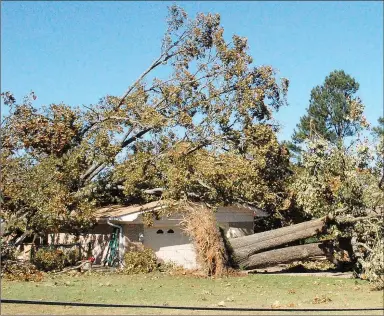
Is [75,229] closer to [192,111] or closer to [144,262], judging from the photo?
[144,262]

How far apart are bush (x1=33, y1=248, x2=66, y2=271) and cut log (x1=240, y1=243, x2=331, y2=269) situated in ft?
22.9

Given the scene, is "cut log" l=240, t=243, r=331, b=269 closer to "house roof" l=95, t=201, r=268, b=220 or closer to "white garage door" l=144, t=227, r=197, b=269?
"white garage door" l=144, t=227, r=197, b=269

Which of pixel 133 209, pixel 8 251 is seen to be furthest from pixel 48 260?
pixel 133 209

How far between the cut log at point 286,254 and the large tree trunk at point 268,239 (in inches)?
8.8

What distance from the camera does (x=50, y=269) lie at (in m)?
19.6

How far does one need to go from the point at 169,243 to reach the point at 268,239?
534 centimetres

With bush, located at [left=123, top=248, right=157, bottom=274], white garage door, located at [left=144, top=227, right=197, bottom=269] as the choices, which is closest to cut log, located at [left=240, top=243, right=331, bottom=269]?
bush, located at [left=123, top=248, right=157, bottom=274]

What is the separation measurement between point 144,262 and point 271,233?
470 cm

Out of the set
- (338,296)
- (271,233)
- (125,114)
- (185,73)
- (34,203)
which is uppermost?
(185,73)

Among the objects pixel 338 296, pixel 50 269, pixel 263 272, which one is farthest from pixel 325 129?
pixel 338 296

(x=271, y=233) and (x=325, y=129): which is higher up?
(x=325, y=129)

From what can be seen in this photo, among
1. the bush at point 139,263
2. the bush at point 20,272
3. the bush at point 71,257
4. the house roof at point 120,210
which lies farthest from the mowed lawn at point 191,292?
the house roof at point 120,210

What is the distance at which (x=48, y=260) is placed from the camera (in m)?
19.5

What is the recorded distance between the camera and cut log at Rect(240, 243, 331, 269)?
17.9 m
